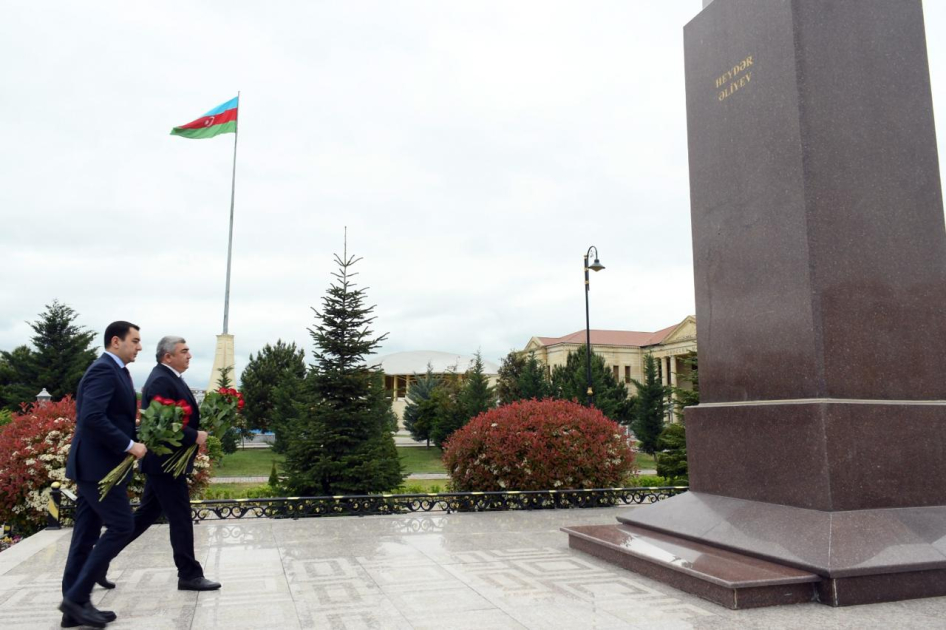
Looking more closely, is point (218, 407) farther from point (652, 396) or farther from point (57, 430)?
point (652, 396)

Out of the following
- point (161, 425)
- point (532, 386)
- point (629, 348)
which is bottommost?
point (161, 425)

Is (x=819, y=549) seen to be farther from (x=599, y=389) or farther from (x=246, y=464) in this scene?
(x=599, y=389)

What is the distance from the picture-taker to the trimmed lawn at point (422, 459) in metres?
34.3

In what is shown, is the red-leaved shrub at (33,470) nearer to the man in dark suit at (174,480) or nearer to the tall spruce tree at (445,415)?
the man in dark suit at (174,480)

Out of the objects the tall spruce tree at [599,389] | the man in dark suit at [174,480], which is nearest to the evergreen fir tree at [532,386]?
the tall spruce tree at [599,389]

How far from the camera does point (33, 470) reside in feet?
31.8

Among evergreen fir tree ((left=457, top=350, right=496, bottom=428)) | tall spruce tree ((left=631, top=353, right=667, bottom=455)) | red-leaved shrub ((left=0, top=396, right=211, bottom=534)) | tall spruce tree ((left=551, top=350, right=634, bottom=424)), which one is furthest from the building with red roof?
red-leaved shrub ((left=0, top=396, right=211, bottom=534))

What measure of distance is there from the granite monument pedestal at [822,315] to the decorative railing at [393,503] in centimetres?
384

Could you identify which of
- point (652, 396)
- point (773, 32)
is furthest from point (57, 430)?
point (652, 396)

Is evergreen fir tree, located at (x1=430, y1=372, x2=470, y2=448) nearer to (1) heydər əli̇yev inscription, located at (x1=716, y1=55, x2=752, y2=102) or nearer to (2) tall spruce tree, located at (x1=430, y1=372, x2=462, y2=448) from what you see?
(2) tall spruce tree, located at (x1=430, y1=372, x2=462, y2=448)

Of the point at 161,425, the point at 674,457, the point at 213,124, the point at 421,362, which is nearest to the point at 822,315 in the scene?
the point at 161,425

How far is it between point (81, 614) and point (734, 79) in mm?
7274

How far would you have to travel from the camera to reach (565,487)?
11422 mm

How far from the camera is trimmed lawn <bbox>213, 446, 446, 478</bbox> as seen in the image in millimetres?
30433
